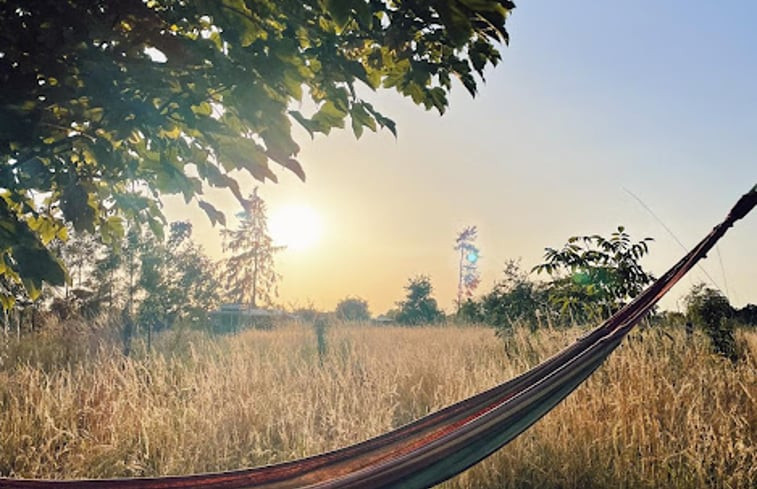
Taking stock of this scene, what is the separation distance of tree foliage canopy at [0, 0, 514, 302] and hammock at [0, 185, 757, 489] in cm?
67

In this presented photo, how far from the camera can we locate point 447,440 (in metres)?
1.29

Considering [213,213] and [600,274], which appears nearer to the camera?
[213,213]

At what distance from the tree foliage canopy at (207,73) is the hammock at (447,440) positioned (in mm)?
665

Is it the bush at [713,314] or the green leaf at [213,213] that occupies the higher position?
the green leaf at [213,213]

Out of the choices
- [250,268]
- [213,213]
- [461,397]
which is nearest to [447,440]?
[213,213]

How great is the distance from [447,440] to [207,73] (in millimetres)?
1030

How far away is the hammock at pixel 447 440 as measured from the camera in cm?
120

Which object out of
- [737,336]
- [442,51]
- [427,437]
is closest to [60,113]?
[442,51]

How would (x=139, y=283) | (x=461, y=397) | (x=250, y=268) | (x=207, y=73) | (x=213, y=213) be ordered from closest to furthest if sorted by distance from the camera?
(x=207, y=73) → (x=213, y=213) → (x=461, y=397) → (x=139, y=283) → (x=250, y=268)

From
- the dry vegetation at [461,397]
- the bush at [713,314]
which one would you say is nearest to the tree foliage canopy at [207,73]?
the dry vegetation at [461,397]

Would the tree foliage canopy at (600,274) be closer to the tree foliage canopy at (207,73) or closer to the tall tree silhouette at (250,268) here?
the tree foliage canopy at (207,73)

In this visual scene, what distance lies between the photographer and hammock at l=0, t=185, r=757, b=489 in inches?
47.1

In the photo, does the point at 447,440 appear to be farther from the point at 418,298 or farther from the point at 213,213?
the point at 418,298

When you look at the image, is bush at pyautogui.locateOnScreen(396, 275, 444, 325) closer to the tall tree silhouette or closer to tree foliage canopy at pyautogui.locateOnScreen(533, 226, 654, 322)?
the tall tree silhouette
